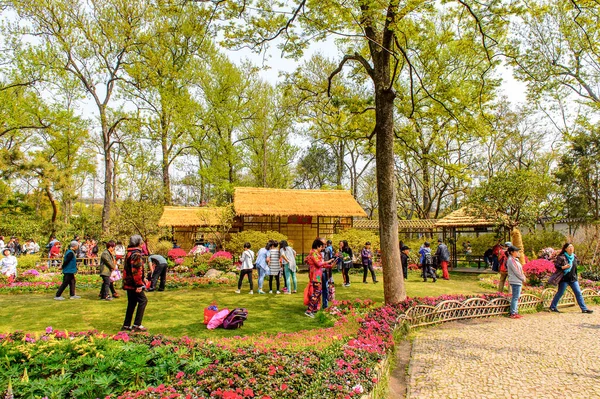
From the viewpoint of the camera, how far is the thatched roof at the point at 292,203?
2246cm

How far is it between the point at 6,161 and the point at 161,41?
39.6 feet

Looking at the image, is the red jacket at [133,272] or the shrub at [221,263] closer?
the red jacket at [133,272]

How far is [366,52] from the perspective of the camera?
41.2ft

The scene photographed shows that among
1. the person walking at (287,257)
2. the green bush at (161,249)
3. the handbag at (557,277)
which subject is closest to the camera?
the handbag at (557,277)

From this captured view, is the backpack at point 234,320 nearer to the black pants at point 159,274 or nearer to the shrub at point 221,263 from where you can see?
the black pants at point 159,274

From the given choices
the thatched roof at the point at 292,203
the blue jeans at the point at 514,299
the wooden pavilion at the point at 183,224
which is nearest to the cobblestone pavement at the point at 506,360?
the blue jeans at the point at 514,299

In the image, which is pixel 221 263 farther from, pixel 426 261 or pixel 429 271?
pixel 429 271

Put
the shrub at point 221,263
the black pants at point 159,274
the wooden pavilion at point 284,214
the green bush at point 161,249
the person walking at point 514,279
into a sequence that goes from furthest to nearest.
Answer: the wooden pavilion at point 284,214 → the green bush at point 161,249 → the shrub at point 221,263 → the black pants at point 159,274 → the person walking at point 514,279

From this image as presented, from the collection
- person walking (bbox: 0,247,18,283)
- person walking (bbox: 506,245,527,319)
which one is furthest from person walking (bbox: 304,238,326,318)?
person walking (bbox: 0,247,18,283)

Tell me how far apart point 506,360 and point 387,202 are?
3.89 metres

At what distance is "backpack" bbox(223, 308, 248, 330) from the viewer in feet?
24.0

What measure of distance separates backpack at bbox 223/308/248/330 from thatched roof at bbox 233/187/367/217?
14.2m

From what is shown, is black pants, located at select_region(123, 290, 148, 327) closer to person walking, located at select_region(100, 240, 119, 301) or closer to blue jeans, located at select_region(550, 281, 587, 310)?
person walking, located at select_region(100, 240, 119, 301)

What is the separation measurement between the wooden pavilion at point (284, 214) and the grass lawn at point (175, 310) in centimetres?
1025
